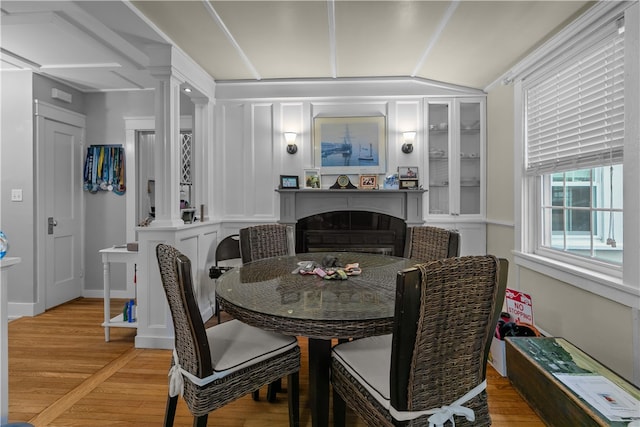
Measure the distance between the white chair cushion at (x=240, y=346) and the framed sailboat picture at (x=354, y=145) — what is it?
2356 millimetres

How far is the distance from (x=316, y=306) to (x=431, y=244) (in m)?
1.40

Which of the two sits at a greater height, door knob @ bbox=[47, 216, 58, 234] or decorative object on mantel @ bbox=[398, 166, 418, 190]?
decorative object on mantel @ bbox=[398, 166, 418, 190]

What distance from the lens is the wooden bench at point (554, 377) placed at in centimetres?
153

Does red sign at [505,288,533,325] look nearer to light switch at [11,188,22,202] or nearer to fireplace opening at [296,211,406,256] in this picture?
A: fireplace opening at [296,211,406,256]

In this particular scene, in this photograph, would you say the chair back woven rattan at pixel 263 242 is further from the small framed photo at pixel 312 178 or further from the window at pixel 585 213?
the window at pixel 585 213

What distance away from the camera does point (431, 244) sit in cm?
243

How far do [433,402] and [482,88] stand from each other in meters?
3.52

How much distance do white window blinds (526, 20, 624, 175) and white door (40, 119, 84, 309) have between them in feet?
16.0

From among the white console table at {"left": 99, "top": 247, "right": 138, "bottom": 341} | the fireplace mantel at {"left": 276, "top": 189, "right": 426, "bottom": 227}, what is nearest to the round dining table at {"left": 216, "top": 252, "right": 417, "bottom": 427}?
the white console table at {"left": 99, "top": 247, "right": 138, "bottom": 341}

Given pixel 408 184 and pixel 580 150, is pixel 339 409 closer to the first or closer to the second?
pixel 580 150

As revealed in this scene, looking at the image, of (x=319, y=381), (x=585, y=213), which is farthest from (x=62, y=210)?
(x=585, y=213)

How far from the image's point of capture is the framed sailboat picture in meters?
3.69

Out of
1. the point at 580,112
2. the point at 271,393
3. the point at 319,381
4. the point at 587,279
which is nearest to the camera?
the point at 319,381

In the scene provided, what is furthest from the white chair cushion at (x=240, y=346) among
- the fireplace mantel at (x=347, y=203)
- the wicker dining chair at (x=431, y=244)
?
the fireplace mantel at (x=347, y=203)
